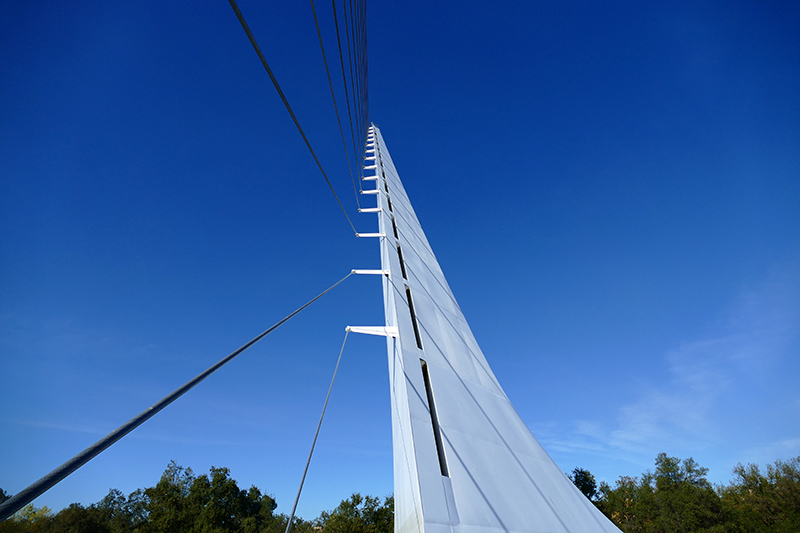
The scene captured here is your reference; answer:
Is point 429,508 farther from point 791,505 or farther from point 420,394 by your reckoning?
point 791,505

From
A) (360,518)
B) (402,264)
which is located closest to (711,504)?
(360,518)

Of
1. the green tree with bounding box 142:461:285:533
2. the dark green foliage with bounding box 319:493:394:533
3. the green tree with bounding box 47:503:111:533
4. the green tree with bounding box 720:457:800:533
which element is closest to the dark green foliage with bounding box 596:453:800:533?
the green tree with bounding box 720:457:800:533

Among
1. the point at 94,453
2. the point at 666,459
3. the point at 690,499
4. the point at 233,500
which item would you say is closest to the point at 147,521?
the point at 233,500

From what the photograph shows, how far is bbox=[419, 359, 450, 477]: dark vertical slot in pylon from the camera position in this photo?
2128mm

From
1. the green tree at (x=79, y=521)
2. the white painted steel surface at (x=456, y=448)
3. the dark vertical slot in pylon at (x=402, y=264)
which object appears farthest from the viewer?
the green tree at (x=79, y=521)

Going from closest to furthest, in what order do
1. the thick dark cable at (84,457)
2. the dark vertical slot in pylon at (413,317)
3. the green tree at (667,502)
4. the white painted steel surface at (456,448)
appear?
the thick dark cable at (84,457) < the white painted steel surface at (456,448) < the dark vertical slot in pylon at (413,317) < the green tree at (667,502)

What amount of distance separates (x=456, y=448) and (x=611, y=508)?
159 ft

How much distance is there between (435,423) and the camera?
2383 millimetres

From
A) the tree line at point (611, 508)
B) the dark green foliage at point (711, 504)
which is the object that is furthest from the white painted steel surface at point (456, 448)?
the dark green foliage at point (711, 504)

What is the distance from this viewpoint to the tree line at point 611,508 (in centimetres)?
2773

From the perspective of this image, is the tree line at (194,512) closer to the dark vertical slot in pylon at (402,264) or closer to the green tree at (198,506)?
the green tree at (198,506)

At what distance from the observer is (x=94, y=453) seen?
2.70ft

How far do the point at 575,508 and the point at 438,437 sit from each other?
1.76m

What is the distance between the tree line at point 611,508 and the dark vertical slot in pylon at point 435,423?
92.8 ft
